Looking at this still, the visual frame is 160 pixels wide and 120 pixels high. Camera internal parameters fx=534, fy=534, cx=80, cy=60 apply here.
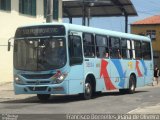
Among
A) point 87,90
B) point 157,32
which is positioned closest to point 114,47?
point 87,90

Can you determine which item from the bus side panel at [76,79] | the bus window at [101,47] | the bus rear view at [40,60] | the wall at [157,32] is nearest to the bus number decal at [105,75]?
the bus window at [101,47]

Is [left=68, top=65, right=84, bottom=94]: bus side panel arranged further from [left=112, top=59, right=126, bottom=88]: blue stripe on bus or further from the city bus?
[left=112, top=59, right=126, bottom=88]: blue stripe on bus

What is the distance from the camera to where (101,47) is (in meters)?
23.7

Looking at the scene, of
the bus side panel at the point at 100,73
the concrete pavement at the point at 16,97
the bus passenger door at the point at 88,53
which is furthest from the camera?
the bus side panel at the point at 100,73

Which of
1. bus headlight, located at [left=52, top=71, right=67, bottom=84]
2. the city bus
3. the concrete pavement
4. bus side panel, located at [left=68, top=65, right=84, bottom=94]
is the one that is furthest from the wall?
bus headlight, located at [left=52, top=71, right=67, bottom=84]

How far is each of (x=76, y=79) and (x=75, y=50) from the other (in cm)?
116

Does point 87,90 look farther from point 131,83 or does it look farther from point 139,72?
point 139,72

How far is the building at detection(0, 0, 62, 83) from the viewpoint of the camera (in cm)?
3500

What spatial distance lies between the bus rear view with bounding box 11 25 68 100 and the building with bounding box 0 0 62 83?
13605mm

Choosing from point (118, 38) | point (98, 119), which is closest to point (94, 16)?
point (118, 38)

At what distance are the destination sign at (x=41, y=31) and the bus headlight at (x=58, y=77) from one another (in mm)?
1565

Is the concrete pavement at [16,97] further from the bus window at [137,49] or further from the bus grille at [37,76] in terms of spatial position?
the bus window at [137,49]

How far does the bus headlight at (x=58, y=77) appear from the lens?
20609mm

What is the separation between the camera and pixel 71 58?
20.9 metres
